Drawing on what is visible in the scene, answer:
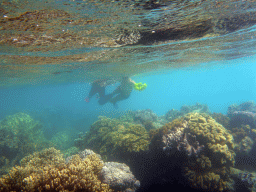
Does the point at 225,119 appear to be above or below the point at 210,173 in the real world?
below

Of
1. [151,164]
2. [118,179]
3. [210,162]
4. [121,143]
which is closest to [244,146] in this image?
[210,162]

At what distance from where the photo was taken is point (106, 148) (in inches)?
376

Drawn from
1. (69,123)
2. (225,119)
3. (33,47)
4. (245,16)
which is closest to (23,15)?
(33,47)

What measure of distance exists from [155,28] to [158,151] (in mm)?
7414

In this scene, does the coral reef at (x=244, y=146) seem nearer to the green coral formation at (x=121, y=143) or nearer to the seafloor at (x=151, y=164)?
the seafloor at (x=151, y=164)

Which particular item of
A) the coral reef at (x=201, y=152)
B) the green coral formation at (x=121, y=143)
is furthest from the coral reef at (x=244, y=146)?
the green coral formation at (x=121, y=143)

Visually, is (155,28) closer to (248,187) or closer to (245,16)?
(245,16)

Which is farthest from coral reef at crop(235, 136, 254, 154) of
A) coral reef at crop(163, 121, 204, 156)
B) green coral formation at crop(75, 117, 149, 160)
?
green coral formation at crop(75, 117, 149, 160)

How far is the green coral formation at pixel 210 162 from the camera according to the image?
6.41 m

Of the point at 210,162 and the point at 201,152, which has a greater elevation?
the point at 201,152

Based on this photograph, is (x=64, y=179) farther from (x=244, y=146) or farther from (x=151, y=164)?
(x=244, y=146)

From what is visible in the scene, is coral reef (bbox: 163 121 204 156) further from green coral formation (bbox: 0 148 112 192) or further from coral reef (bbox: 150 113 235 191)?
green coral formation (bbox: 0 148 112 192)

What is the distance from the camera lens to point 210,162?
685cm

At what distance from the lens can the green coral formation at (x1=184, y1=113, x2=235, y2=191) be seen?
6414 mm
